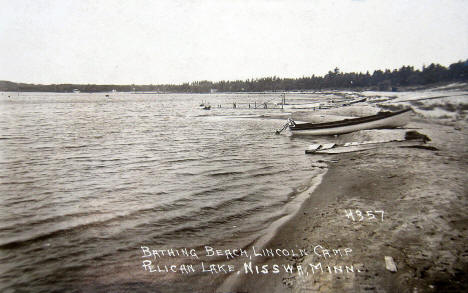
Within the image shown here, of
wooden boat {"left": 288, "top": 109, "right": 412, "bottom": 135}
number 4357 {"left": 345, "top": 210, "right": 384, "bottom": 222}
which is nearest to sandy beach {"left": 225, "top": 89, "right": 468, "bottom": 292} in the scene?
number 4357 {"left": 345, "top": 210, "right": 384, "bottom": 222}

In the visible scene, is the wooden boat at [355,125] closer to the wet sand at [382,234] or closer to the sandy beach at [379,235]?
the wet sand at [382,234]

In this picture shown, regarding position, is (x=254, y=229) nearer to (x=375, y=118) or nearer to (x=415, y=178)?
(x=415, y=178)

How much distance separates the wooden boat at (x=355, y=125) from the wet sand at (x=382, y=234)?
1351 centimetres

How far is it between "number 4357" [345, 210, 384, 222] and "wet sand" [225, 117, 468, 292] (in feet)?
0.17

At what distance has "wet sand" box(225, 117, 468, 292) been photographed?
15.8ft

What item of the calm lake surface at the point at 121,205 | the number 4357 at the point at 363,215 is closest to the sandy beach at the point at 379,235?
the number 4357 at the point at 363,215

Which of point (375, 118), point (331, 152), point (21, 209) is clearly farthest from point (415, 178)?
point (375, 118)

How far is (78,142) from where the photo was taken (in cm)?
2380

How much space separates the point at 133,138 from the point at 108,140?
222 centimetres

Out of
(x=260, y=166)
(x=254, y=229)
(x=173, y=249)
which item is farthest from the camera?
(x=260, y=166)

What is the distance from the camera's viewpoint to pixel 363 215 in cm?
771

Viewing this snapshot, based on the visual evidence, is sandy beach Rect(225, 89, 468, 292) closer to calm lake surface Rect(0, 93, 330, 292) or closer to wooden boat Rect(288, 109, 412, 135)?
calm lake surface Rect(0, 93, 330, 292)

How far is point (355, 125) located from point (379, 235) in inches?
829

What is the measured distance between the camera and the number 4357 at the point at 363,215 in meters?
7.48
